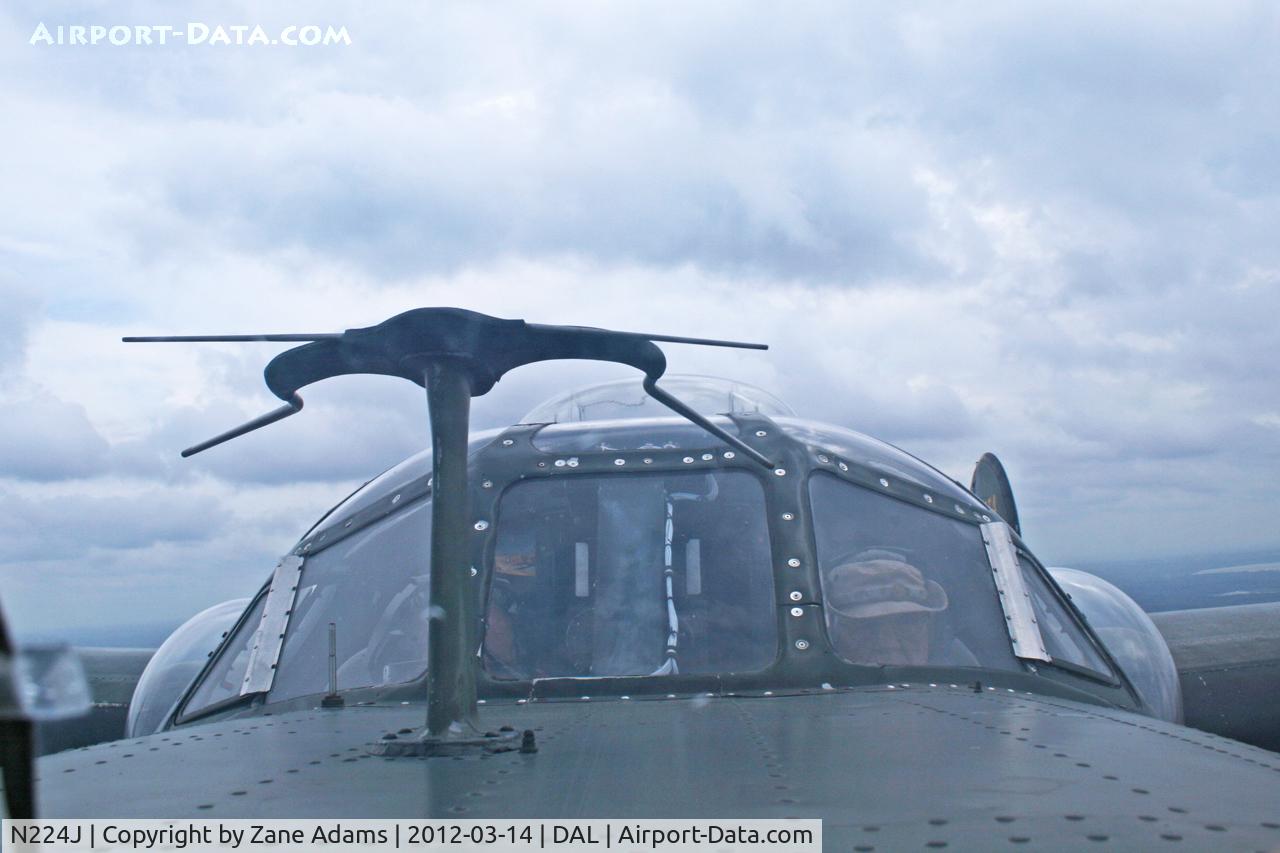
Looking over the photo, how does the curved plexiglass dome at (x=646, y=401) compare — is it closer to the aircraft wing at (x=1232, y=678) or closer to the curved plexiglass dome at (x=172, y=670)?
the curved plexiglass dome at (x=172, y=670)

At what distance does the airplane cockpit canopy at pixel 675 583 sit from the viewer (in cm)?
402

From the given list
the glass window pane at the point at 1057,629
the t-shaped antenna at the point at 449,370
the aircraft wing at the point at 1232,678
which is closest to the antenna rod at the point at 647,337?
the t-shaped antenna at the point at 449,370

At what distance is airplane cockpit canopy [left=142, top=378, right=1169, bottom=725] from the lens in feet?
13.2

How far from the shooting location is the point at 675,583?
165 inches

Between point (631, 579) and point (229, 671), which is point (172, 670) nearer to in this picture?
point (229, 671)

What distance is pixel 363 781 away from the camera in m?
2.40

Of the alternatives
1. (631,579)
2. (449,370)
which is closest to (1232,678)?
(631,579)

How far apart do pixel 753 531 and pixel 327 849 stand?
2.65 metres

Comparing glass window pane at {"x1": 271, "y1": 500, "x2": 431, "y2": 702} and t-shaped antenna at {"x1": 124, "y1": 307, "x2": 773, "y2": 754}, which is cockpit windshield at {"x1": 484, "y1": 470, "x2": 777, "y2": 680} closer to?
glass window pane at {"x1": 271, "y1": 500, "x2": 431, "y2": 702}

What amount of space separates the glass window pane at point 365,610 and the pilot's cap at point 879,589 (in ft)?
4.66

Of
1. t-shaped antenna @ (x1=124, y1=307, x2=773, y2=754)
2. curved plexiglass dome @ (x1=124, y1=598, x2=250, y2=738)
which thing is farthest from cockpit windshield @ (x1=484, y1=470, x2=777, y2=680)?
curved plexiglass dome @ (x1=124, y1=598, x2=250, y2=738)

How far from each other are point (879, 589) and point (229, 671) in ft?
8.11

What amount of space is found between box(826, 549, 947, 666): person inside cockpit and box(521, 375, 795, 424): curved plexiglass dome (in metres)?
1.16

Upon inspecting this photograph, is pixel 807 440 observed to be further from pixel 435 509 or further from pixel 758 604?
pixel 435 509
